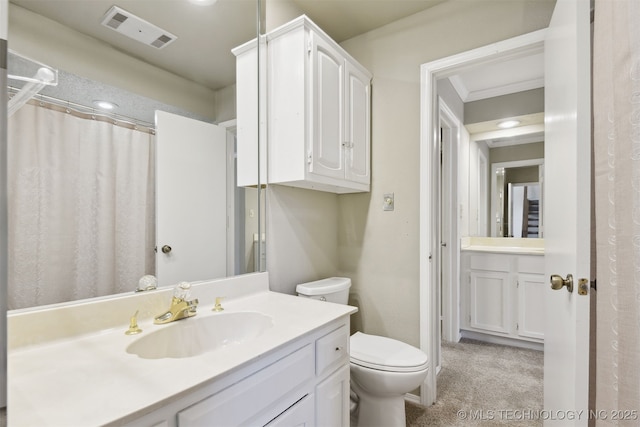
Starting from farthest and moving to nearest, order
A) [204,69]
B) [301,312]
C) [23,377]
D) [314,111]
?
[314,111]
[204,69]
[301,312]
[23,377]

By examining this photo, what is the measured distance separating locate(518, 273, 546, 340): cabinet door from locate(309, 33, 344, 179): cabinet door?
82.0 inches

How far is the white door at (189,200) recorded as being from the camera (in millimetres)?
1211

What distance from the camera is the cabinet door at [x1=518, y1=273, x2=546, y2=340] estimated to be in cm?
260

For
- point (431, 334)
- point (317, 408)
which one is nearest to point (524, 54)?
point (431, 334)

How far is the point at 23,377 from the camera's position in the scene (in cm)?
68

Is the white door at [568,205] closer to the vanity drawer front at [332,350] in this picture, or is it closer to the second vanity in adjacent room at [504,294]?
the vanity drawer front at [332,350]

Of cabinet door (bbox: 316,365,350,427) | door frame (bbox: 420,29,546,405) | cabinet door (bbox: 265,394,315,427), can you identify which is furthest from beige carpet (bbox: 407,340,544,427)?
cabinet door (bbox: 265,394,315,427)

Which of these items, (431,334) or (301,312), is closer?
(301,312)

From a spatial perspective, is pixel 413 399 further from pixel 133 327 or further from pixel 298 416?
pixel 133 327

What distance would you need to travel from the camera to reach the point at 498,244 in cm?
327

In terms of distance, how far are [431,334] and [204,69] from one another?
1929 mm

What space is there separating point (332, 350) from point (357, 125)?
137cm

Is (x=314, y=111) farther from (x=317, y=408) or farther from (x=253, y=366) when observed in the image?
(x=317, y=408)

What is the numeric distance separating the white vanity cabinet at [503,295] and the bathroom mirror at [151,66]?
2.26m
